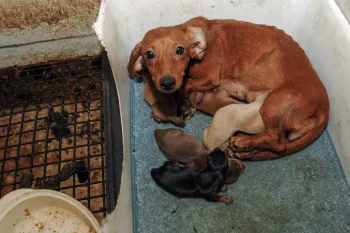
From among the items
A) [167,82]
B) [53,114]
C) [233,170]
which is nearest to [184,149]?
[233,170]

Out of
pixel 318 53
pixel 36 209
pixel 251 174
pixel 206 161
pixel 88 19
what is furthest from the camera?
pixel 88 19

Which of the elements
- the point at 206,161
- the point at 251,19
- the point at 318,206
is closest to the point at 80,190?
the point at 206,161

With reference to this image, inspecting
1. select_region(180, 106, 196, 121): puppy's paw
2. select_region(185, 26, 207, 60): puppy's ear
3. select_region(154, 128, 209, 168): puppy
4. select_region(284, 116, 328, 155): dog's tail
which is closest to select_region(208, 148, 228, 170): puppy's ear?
select_region(154, 128, 209, 168): puppy

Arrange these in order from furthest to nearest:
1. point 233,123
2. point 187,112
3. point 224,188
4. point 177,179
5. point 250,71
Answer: point 187,112
point 250,71
point 224,188
point 233,123
point 177,179

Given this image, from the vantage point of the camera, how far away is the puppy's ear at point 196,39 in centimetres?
267

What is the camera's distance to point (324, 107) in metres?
2.59

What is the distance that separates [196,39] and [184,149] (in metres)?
0.78

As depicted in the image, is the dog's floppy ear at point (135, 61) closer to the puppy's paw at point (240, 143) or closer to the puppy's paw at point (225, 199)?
the puppy's paw at point (240, 143)

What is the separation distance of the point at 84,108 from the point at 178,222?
131cm

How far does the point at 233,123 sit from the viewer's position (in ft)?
8.52

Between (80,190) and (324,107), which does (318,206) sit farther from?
(80,190)

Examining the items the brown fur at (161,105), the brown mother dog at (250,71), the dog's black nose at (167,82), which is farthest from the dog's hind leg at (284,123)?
the dog's black nose at (167,82)

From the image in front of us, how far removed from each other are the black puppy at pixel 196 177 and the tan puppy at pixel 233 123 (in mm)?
199

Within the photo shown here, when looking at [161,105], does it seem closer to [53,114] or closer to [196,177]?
[196,177]
